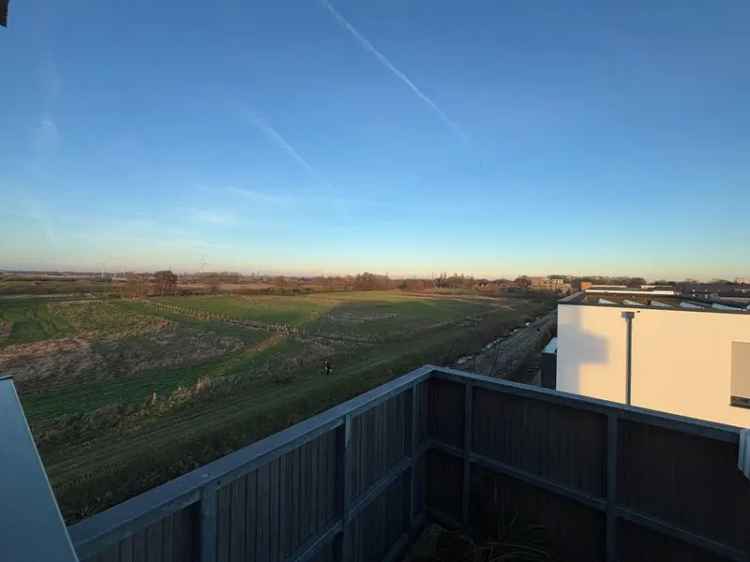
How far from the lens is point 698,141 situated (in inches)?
434

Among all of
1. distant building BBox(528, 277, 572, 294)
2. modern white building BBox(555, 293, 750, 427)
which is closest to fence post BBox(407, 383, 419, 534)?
modern white building BBox(555, 293, 750, 427)

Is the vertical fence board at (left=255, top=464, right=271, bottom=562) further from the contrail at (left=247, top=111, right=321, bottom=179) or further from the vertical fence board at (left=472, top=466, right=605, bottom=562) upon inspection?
the contrail at (left=247, top=111, right=321, bottom=179)

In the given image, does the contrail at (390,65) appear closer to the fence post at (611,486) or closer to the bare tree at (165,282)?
the fence post at (611,486)

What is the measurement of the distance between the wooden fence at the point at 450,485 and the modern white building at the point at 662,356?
19.4ft

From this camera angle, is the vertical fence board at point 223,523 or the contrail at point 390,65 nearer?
the vertical fence board at point 223,523

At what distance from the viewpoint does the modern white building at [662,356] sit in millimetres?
6332

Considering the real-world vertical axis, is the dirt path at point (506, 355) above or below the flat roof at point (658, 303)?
below

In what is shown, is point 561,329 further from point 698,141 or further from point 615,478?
point 698,141

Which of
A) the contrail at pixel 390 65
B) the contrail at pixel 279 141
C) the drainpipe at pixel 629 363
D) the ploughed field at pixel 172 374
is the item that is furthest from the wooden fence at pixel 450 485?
the contrail at pixel 279 141

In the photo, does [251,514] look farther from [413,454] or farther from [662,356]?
[662,356]

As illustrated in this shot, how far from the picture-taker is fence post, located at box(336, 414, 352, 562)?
2.01m

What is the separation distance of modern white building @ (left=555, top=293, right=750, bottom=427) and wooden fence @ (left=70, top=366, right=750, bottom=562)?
5.92 meters

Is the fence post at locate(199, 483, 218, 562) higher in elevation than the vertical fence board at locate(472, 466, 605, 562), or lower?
higher

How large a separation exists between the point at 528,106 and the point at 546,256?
2209 cm
